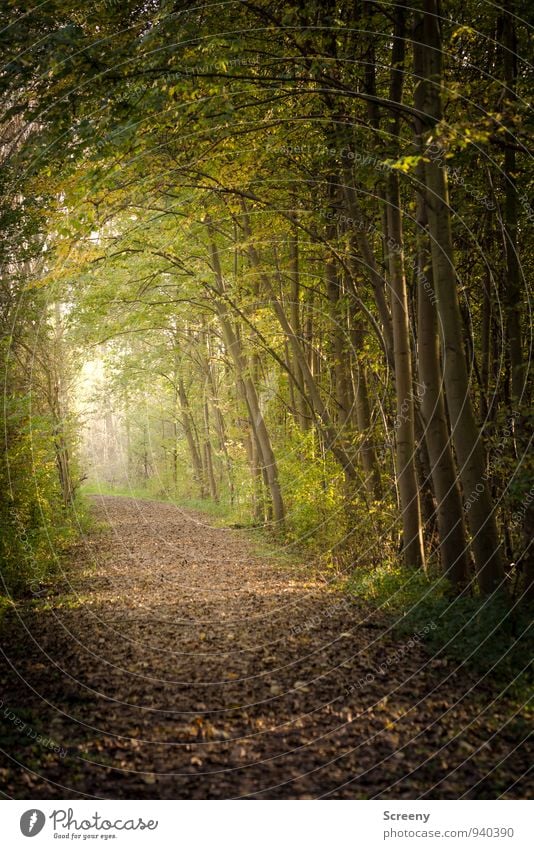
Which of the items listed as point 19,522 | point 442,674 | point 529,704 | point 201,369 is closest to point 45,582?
point 19,522

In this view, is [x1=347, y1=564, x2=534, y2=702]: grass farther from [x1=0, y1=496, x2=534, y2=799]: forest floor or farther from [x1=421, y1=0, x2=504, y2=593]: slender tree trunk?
[x1=421, y1=0, x2=504, y2=593]: slender tree trunk

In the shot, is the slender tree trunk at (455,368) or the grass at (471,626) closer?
the grass at (471,626)

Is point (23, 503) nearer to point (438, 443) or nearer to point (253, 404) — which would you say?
point (438, 443)

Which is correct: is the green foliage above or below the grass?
above

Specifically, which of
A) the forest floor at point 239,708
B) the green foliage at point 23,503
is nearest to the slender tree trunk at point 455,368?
the forest floor at point 239,708

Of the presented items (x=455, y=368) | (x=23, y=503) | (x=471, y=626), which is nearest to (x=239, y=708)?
(x=471, y=626)

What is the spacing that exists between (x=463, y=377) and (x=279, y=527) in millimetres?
10991

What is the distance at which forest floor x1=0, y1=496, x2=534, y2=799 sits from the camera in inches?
179

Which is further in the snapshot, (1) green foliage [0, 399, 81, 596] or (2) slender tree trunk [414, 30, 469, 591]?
(1) green foliage [0, 399, 81, 596]

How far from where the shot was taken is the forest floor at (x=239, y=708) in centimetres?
455

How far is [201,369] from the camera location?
3022cm

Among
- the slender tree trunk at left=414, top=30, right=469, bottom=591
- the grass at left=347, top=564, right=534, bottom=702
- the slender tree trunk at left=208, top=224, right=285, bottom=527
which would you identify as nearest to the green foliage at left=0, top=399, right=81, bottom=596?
A: the grass at left=347, top=564, right=534, bottom=702

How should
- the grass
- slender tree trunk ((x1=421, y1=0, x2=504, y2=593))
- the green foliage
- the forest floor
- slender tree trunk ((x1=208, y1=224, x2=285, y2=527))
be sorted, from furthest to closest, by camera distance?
slender tree trunk ((x1=208, y1=224, x2=285, y2=527)) → the green foliage → slender tree trunk ((x1=421, y1=0, x2=504, y2=593)) → the grass → the forest floor

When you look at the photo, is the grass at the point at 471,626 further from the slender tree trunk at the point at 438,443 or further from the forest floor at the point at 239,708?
the slender tree trunk at the point at 438,443
